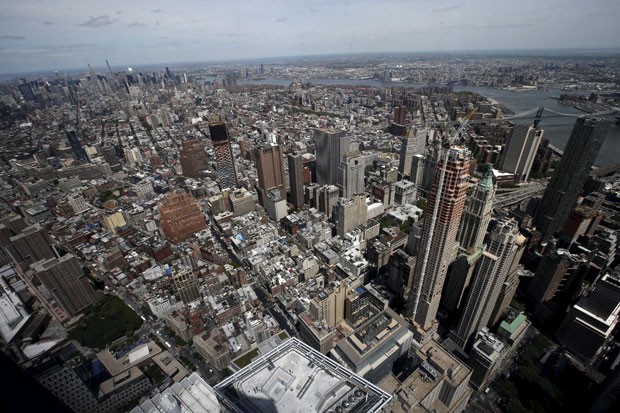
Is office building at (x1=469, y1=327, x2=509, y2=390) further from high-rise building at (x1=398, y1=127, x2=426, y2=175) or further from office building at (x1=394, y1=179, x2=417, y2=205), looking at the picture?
high-rise building at (x1=398, y1=127, x2=426, y2=175)

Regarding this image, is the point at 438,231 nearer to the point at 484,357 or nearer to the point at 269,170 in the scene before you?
the point at 484,357

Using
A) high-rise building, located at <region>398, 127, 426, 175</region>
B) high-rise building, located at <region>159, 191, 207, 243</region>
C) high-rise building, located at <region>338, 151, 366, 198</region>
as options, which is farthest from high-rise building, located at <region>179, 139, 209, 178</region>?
high-rise building, located at <region>398, 127, 426, 175</region>

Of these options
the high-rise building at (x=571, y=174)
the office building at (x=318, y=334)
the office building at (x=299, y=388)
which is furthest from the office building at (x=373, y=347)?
the high-rise building at (x=571, y=174)

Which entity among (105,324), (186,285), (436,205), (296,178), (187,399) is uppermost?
(436,205)

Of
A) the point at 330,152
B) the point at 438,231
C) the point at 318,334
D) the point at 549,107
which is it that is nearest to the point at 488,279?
the point at 438,231

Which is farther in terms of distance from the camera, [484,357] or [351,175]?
[351,175]

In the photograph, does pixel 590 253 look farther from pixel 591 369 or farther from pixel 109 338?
pixel 109 338

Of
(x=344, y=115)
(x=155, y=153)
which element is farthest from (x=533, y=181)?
(x=155, y=153)
